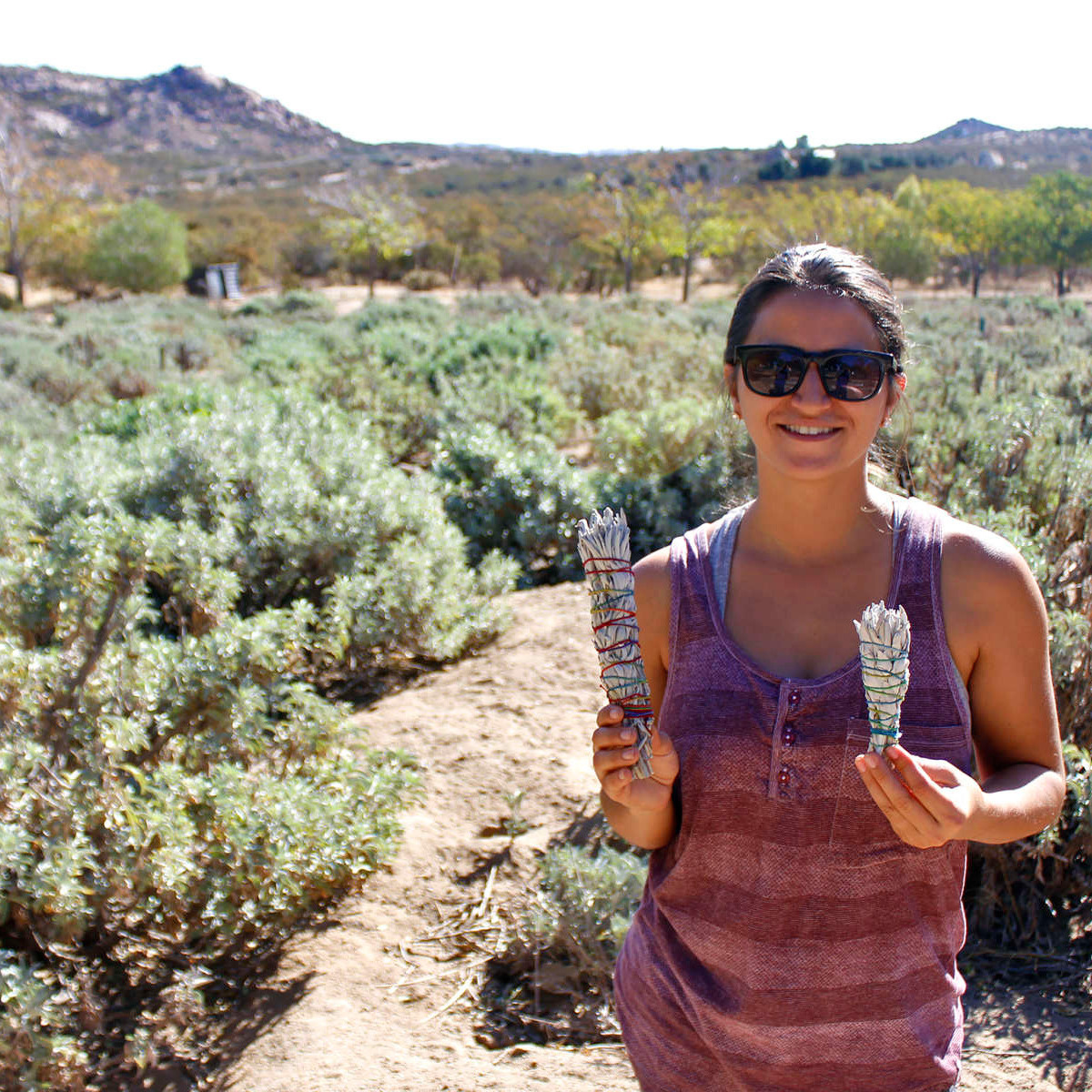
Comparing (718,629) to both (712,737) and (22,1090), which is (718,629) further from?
(22,1090)

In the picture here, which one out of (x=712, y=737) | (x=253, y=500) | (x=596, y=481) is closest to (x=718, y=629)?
(x=712, y=737)

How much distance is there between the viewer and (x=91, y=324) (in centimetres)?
1530

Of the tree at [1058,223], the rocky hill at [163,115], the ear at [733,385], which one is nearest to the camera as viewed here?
the ear at [733,385]

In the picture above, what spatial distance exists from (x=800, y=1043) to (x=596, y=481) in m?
5.79

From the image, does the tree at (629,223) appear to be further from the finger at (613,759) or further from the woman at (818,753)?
the finger at (613,759)

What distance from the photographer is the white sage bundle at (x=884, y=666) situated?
3.64ft

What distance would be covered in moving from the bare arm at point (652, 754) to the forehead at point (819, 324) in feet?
1.19

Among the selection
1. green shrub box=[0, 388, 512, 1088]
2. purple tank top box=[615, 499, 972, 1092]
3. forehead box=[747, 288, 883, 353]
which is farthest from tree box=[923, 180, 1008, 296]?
purple tank top box=[615, 499, 972, 1092]

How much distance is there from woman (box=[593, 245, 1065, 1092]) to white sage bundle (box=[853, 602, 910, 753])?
0.18 m

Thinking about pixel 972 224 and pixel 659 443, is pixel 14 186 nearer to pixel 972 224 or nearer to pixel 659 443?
pixel 659 443

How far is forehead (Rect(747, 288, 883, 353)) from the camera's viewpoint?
4.77 ft

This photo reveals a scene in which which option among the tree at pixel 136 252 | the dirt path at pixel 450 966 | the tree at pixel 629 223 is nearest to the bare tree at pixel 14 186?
the tree at pixel 136 252

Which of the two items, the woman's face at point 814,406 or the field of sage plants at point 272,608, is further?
the field of sage plants at point 272,608

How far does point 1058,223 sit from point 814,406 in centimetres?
3941
